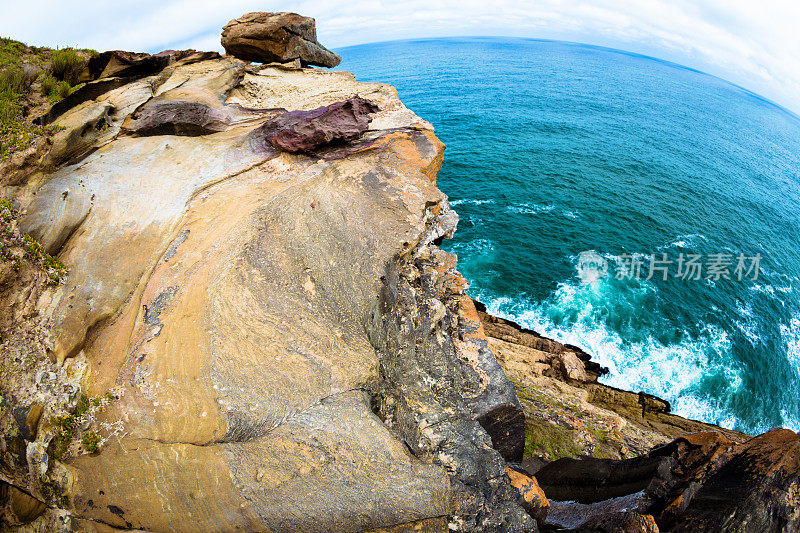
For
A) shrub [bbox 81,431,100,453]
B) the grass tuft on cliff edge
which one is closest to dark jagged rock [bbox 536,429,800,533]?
shrub [bbox 81,431,100,453]

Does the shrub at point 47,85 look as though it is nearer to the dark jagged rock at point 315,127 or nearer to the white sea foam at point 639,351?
the dark jagged rock at point 315,127

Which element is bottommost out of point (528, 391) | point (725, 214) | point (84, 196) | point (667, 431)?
point (667, 431)

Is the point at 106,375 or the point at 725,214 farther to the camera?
the point at 725,214

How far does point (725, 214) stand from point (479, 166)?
1341 inches

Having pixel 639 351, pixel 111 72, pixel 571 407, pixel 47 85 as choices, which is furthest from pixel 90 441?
pixel 639 351

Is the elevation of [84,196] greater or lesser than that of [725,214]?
greater

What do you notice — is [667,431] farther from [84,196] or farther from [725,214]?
[725,214]

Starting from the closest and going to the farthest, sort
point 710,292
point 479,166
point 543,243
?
1. point 710,292
2. point 543,243
3. point 479,166

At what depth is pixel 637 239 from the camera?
40.3m

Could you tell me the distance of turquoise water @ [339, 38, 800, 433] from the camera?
2881 centimetres

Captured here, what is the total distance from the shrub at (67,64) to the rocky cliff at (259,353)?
317 cm

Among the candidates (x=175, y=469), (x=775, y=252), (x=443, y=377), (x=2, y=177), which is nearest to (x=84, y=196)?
(x=2, y=177)

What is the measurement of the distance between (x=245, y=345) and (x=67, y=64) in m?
20.2

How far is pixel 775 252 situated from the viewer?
44406 millimetres
